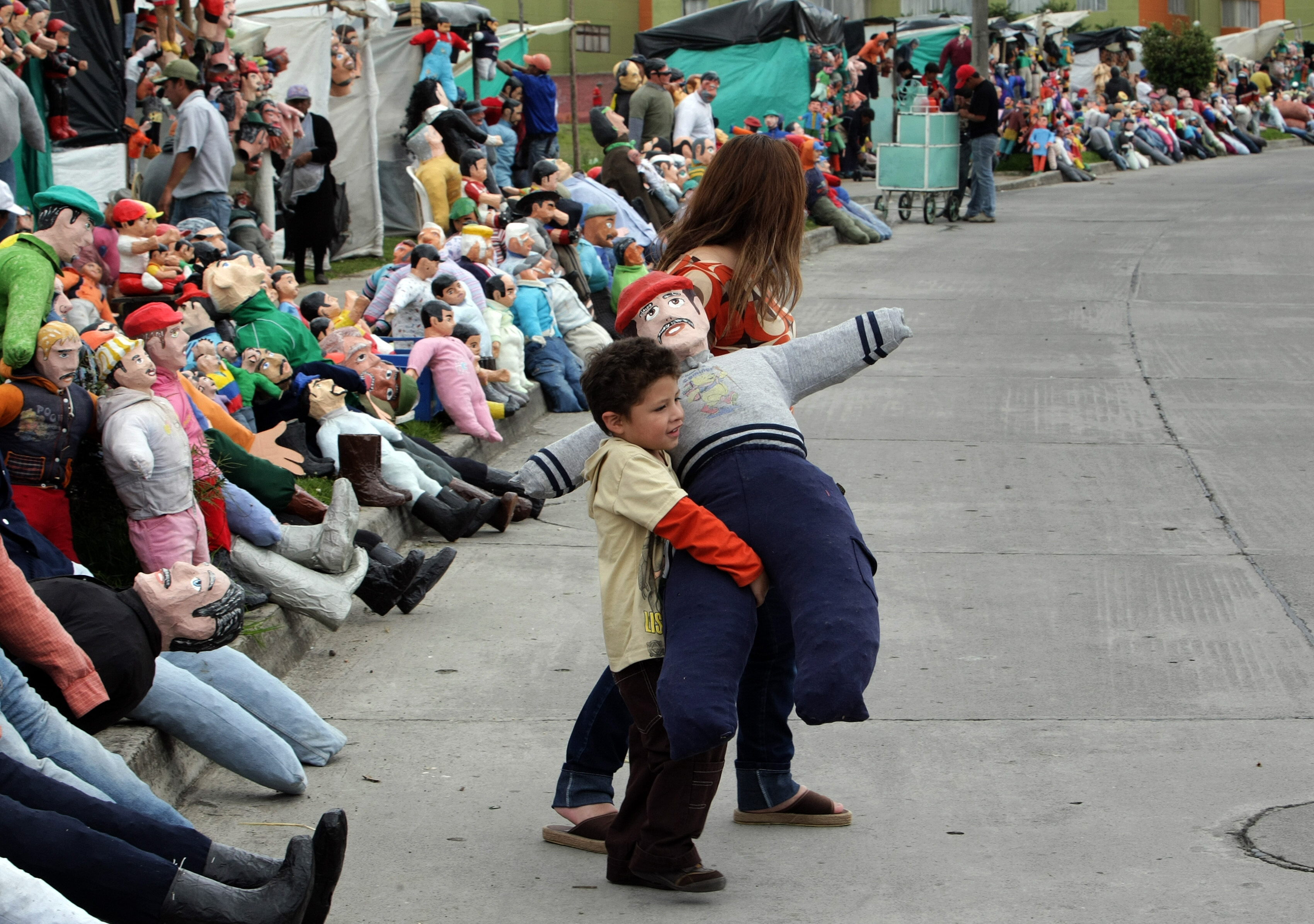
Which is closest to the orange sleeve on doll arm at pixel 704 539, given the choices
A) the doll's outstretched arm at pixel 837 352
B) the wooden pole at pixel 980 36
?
the doll's outstretched arm at pixel 837 352

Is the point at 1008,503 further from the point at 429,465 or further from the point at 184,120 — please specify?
the point at 184,120

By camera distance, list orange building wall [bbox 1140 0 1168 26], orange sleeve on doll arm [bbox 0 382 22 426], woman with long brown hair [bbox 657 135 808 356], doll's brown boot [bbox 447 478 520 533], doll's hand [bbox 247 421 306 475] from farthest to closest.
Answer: orange building wall [bbox 1140 0 1168 26] < doll's brown boot [bbox 447 478 520 533] < doll's hand [bbox 247 421 306 475] < orange sleeve on doll arm [bbox 0 382 22 426] < woman with long brown hair [bbox 657 135 808 356]

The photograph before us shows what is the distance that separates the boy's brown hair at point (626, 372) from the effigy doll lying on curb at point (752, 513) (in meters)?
0.17

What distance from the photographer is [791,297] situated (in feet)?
13.4

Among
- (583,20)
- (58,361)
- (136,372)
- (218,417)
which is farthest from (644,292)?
(583,20)

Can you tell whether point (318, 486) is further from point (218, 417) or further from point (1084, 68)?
point (1084, 68)

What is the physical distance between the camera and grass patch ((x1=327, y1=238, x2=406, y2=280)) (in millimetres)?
14281

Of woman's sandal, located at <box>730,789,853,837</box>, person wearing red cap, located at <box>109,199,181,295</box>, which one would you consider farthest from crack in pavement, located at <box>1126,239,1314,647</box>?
person wearing red cap, located at <box>109,199,181,295</box>

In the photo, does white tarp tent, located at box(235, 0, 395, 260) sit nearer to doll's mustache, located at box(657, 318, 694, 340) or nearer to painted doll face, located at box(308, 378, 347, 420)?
painted doll face, located at box(308, 378, 347, 420)

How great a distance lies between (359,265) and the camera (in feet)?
49.2

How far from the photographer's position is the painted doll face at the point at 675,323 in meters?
3.77

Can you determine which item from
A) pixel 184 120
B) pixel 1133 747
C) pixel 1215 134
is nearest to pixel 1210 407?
pixel 1133 747

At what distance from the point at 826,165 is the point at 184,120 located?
1444 centimetres

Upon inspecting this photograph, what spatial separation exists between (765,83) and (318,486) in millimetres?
20376
